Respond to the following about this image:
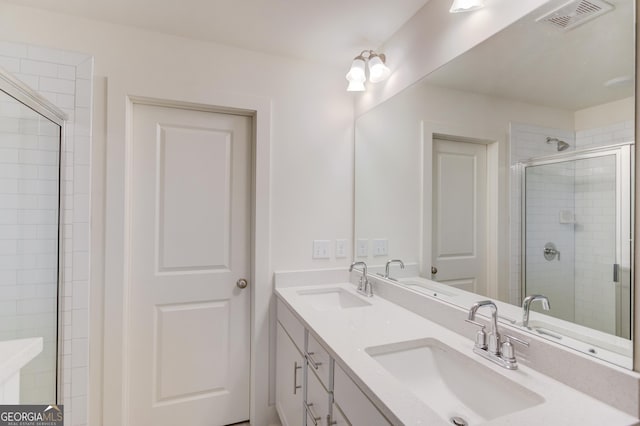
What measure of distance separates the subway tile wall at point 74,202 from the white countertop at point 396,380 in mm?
1135

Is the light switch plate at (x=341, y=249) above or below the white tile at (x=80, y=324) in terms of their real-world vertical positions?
above

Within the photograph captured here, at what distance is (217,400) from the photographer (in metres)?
1.88

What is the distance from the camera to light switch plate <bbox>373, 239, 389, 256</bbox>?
1.84m

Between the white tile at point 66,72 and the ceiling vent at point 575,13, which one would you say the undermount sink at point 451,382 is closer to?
the ceiling vent at point 575,13

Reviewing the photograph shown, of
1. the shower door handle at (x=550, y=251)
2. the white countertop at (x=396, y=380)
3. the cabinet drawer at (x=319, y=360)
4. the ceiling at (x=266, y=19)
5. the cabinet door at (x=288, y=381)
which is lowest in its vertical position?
the cabinet door at (x=288, y=381)

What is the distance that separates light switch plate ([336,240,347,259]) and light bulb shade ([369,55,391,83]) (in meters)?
1.06

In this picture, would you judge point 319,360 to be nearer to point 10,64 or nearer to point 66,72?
point 66,72

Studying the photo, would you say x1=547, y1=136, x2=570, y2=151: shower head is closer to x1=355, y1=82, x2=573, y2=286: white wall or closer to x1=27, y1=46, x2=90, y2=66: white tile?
x1=355, y1=82, x2=573, y2=286: white wall

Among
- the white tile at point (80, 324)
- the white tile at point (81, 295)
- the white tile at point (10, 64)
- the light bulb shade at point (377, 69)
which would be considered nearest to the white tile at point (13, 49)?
the white tile at point (10, 64)

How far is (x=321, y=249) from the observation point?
6.71 feet

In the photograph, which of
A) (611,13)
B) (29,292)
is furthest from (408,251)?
(29,292)

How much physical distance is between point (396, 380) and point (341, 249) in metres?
1.26

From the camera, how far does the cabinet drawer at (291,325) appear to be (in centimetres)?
143

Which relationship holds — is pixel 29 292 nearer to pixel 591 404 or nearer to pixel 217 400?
pixel 217 400
